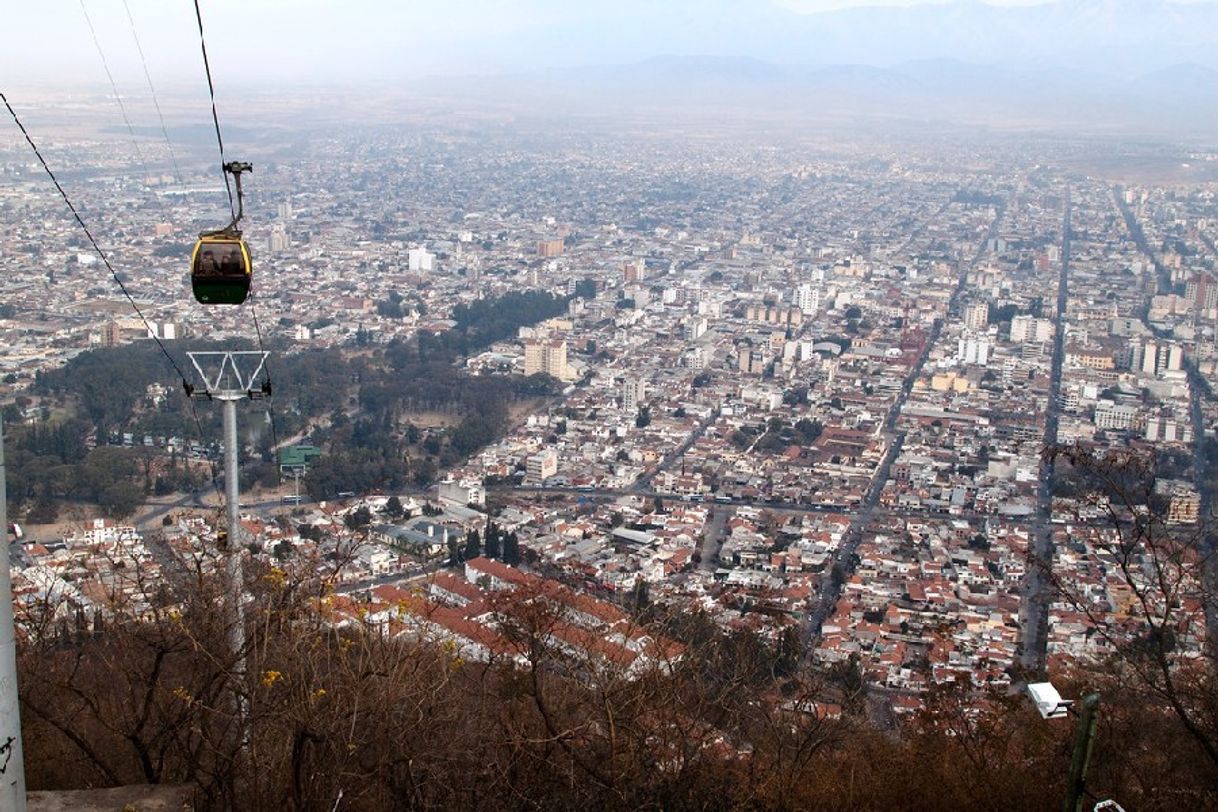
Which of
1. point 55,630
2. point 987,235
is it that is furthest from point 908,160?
point 55,630

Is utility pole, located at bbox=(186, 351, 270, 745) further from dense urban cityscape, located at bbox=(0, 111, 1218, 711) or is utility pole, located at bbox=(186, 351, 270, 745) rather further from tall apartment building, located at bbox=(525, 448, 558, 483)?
tall apartment building, located at bbox=(525, 448, 558, 483)

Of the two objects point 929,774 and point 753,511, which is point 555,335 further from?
point 929,774

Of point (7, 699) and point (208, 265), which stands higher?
point (208, 265)

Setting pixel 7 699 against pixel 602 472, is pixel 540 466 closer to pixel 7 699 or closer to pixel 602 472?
pixel 602 472

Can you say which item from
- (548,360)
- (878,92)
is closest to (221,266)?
(548,360)

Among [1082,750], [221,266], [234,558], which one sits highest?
[221,266]

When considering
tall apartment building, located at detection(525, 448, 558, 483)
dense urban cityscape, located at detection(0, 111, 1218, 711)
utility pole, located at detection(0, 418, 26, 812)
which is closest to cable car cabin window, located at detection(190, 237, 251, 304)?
dense urban cityscape, located at detection(0, 111, 1218, 711)
